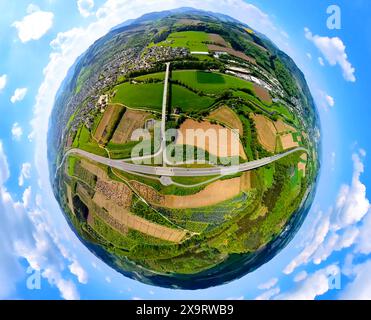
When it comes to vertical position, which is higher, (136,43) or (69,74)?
(69,74)

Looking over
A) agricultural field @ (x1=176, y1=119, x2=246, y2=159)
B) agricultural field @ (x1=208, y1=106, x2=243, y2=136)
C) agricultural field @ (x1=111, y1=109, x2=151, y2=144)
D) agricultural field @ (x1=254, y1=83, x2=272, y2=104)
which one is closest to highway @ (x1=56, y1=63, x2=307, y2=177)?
agricultural field @ (x1=176, y1=119, x2=246, y2=159)

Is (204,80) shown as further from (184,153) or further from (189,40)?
(184,153)

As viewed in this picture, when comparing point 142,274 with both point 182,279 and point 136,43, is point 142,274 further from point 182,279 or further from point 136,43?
point 136,43

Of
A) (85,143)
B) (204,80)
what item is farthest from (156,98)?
(85,143)

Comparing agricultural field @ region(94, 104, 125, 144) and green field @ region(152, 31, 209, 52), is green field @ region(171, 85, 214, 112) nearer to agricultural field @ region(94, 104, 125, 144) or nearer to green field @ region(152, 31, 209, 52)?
agricultural field @ region(94, 104, 125, 144)

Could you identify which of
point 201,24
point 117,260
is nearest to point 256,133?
point 201,24

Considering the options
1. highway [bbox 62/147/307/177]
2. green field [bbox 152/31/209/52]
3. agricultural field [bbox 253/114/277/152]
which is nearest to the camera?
highway [bbox 62/147/307/177]
